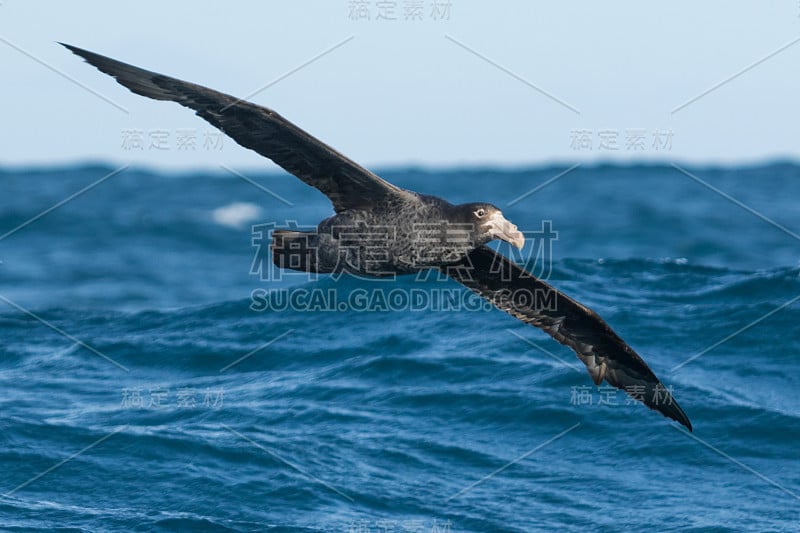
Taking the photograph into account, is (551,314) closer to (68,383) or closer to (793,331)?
(793,331)

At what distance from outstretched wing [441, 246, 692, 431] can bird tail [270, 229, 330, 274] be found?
5.07ft

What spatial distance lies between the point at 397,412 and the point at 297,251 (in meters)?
3.54

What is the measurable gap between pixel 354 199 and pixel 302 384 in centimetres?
433

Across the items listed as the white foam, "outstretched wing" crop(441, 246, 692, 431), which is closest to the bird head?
"outstretched wing" crop(441, 246, 692, 431)

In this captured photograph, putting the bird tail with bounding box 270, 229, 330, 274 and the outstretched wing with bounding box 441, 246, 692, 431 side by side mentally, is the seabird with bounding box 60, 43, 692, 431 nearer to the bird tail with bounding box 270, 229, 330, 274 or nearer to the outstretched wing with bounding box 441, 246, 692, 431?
the bird tail with bounding box 270, 229, 330, 274

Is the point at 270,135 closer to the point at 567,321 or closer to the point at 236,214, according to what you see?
the point at 567,321

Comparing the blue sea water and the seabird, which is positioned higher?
the seabird

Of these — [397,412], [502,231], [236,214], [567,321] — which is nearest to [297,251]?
[502,231]

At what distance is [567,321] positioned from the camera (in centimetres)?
1079

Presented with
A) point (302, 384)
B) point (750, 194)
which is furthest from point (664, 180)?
point (302, 384)

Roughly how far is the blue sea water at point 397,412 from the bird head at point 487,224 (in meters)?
3.07

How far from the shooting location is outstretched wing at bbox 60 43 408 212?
8703mm

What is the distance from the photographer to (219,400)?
12.7m

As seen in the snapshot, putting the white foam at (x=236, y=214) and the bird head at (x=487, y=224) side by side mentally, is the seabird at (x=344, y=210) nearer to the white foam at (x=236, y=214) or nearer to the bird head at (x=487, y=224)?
the bird head at (x=487, y=224)
